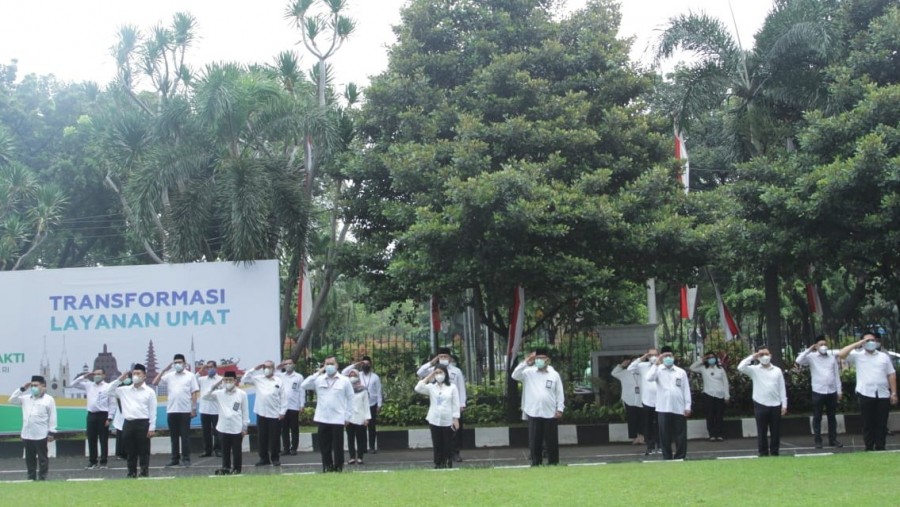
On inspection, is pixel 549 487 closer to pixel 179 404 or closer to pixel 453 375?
pixel 453 375

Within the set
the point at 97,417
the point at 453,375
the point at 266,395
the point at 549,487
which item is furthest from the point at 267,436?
the point at 549,487

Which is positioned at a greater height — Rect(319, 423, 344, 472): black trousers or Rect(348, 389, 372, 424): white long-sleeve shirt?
Rect(348, 389, 372, 424): white long-sleeve shirt

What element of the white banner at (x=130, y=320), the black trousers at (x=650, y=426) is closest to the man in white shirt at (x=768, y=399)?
the black trousers at (x=650, y=426)

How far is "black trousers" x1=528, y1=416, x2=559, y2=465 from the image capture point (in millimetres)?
11992

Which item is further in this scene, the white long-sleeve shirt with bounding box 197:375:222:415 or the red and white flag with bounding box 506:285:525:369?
the red and white flag with bounding box 506:285:525:369

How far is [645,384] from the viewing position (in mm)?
14281

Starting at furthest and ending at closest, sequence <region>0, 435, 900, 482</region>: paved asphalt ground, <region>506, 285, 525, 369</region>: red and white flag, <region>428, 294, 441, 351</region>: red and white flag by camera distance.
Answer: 1. <region>428, 294, 441, 351</region>: red and white flag
2. <region>506, 285, 525, 369</region>: red and white flag
3. <region>0, 435, 900, 482</region>: paved asphalt ground

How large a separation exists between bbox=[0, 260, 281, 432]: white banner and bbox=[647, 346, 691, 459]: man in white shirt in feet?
22.1

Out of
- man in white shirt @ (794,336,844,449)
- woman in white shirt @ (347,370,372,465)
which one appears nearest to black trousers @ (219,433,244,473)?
woman in white shirt @ (347,370,372,465)

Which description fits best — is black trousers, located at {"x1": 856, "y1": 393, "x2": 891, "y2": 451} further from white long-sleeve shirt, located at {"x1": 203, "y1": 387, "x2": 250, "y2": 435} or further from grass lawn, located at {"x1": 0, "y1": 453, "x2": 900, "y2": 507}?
white long-sleeve shirt, located at {"x1": 203, "y1": 387, "x2": 250, "y2": 435}

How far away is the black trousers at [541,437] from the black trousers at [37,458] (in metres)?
6.49

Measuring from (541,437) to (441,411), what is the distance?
53.1 inches

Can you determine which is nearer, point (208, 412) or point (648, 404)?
point (648, 404)

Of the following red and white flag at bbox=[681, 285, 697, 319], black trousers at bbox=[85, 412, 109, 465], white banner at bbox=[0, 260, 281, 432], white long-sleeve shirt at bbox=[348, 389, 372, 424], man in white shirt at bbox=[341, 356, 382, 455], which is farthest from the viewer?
red and white flag at bbox=[681, 285, 697, 319]
